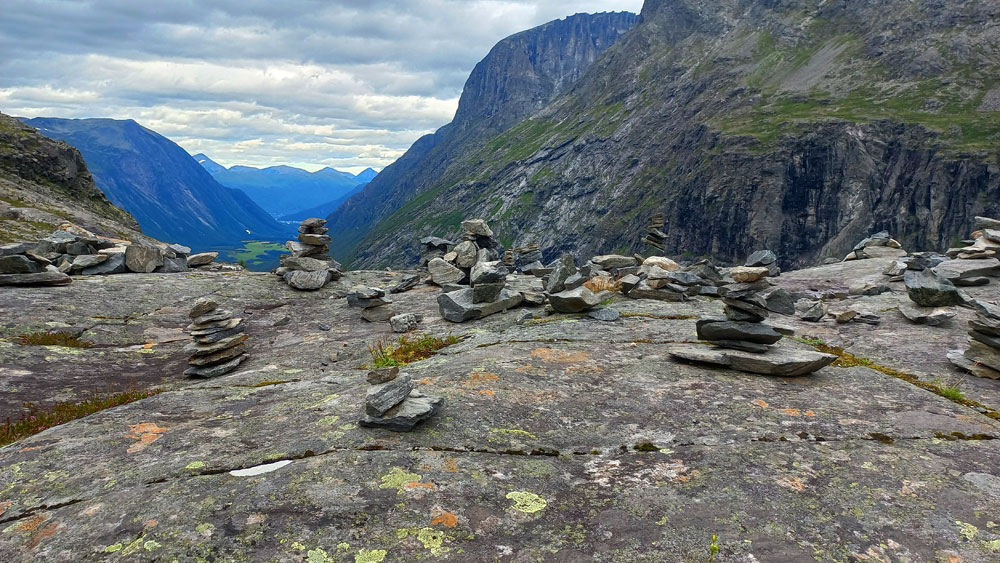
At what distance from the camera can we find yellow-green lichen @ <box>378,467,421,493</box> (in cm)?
698

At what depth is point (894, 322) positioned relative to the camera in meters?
17.0

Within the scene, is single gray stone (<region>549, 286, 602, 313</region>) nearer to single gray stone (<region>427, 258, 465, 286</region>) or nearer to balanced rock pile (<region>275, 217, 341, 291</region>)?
single gray stone (<region>427, 258, 465, 286</region>)

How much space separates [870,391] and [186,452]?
1332cm

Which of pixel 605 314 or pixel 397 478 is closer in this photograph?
pixel 397 478

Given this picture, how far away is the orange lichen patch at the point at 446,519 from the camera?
628cm

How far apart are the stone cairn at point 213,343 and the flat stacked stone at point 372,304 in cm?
537

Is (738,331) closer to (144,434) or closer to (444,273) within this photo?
(144,434)

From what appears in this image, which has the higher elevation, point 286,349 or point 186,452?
point 186,452

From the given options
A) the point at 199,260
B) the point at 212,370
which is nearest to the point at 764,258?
the point at 212,370

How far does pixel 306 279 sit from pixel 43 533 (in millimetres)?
23916

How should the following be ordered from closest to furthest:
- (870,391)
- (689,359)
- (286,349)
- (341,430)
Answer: (341,430)
(870,391)
(689,359)
(286,349)

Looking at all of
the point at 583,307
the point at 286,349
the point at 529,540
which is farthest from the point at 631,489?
the point at 286,349

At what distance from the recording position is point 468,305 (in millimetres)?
20625

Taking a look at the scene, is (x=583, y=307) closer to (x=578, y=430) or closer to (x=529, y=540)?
(x=578, y=430)
